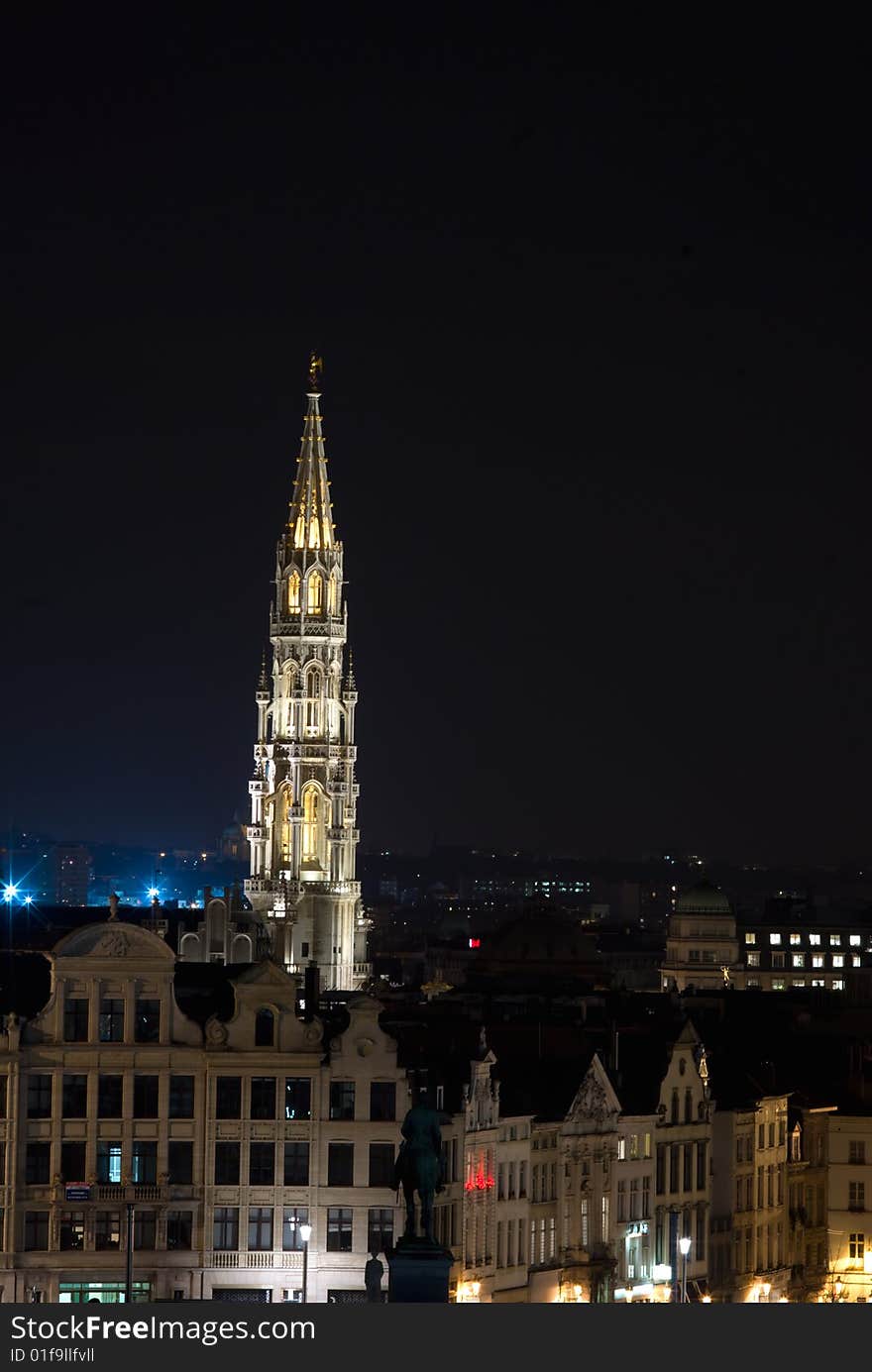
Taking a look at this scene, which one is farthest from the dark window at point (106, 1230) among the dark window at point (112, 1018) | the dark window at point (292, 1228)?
the dark window at point (112, 1018)

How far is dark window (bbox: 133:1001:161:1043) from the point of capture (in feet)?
400

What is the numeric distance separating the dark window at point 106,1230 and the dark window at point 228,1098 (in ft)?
13.1

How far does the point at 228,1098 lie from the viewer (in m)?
122

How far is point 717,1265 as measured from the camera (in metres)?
141

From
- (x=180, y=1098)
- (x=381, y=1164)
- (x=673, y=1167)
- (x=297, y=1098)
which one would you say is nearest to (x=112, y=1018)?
(x=180, y=1098)

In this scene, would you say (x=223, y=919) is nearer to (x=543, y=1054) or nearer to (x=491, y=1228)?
(x=543, y=1054)

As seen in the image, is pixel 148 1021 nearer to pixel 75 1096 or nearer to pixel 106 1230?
pixel 75 1096

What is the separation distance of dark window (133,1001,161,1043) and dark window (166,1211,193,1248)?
4.75 m

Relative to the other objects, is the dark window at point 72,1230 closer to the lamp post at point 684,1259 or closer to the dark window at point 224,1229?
the dark window at point 224,1229

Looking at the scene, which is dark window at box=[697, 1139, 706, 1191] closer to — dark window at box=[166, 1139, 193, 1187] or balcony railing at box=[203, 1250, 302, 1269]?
balcony railing at box=[203, 1250, 302, 1269]

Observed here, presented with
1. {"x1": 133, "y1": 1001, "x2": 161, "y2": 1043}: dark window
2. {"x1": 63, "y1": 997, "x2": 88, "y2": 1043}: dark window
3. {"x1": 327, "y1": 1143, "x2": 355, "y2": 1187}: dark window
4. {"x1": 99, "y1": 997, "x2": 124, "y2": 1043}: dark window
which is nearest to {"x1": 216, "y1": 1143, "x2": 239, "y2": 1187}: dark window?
{"x1": 327, "y1": 1143, "x2": 355, "y2": 1187}: dark window

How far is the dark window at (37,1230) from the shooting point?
120188 mm

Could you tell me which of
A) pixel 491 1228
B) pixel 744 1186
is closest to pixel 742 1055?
pixel 744 1186

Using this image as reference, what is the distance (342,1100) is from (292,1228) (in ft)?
12.4
